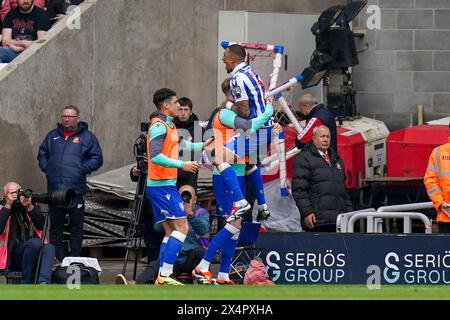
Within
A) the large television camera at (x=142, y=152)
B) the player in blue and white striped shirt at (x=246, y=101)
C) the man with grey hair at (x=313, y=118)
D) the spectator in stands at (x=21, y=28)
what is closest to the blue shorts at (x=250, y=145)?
the player in blue and white striped shirt at (x=246, y=101)

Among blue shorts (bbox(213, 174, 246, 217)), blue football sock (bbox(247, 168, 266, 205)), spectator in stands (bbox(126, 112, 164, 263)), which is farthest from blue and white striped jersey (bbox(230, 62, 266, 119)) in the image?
spectator in stands (bbox(126, 112, 164, 263))

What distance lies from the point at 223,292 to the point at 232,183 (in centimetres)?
189

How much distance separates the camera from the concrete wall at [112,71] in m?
21.6

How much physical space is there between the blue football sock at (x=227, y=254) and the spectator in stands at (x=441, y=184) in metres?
2.27

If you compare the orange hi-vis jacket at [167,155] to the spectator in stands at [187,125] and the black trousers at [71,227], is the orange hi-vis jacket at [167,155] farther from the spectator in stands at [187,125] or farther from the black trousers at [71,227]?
the black trousers at [71,227]

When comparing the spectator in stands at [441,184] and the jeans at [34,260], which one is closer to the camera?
the jeans at [34,260]

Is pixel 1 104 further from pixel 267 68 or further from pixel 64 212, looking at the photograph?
pixel 267 68

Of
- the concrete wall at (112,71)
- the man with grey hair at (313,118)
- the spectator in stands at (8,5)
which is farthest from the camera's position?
the spectator in stands at (8,5)

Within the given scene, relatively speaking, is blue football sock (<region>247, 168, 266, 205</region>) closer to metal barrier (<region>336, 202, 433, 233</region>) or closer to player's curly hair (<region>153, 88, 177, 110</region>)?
metal barrier (<region>336, 202, 433, 233</region>)

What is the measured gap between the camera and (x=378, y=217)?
58.1ft

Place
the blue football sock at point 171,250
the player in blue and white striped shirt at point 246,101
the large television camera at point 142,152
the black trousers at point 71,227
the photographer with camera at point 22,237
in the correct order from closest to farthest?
the blue football sock at point 171,250, the photographer with camera at point 22,237, the player in blue and white striped shirt at point 246,101, the large television camera at point 142,152, the black trousers at point 71,227

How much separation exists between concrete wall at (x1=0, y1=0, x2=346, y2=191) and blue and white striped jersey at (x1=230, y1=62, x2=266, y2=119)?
15.6 feet

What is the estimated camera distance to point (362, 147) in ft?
73.4
